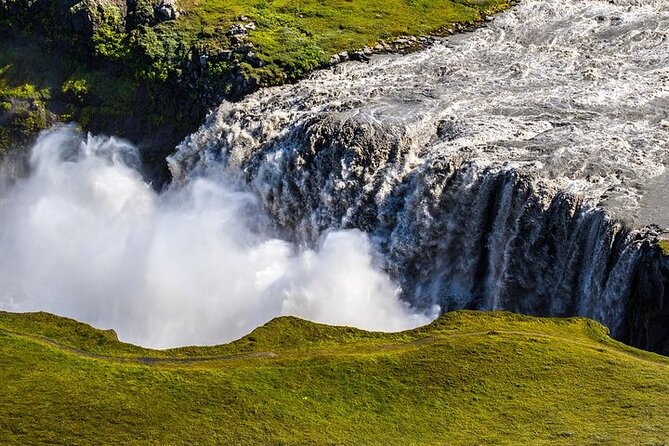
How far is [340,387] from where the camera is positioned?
23297 mm

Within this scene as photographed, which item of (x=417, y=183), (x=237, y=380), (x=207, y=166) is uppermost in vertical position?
(x=207, y=166)

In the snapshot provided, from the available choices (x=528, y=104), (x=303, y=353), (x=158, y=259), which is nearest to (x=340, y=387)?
(x=303, y=353)

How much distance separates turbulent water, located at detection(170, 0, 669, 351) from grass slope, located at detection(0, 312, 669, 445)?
21.9ft

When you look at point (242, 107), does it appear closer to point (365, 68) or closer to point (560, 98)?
point (365, 68)

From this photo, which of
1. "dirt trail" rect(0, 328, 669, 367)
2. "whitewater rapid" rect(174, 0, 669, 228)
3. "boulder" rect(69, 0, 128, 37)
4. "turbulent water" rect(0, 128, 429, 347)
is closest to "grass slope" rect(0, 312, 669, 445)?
"dirt trail" rect(0, 328, 669, 367)

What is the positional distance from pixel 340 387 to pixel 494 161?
1712cm

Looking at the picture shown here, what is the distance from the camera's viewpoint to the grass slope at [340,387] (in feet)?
69.4

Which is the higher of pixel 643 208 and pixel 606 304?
pixel 643 208

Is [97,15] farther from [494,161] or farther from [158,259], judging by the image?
[494,161]

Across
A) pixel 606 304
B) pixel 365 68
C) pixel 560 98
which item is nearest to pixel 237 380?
pixel 606 304

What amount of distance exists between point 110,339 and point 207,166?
70.1ft

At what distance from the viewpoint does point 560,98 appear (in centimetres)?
4275

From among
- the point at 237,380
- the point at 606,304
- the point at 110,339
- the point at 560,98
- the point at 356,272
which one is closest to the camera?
the point at 237,380

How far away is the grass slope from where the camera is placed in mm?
21141
